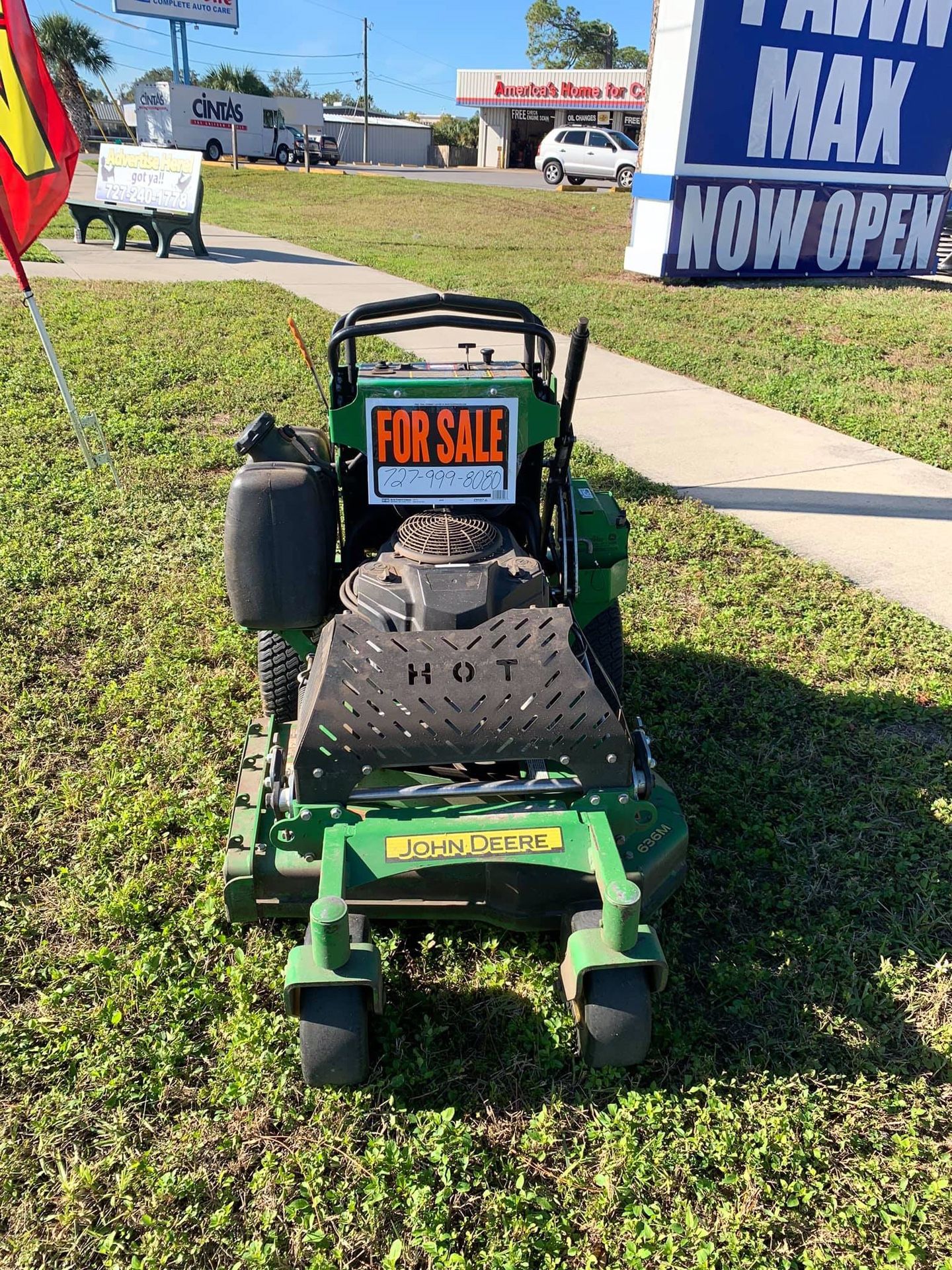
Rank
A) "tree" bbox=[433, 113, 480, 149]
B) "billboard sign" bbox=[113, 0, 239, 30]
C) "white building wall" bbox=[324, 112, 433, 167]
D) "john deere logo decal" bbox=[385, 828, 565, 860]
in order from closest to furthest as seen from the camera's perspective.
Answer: "john deere logo decal" bbox=[385, 828, 565, 860] < "billboard sign" bbox=[113, 0, 239, 30] < "white building wall" bbox=[324, 112, 433, 167] < "tree" bbox=[433, 113, 480, 149]

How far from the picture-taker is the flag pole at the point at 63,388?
16.0 ft

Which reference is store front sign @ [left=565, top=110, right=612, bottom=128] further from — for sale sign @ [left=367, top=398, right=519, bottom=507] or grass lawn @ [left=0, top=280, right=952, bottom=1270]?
for sale sign @ [left=367, top=398, right=519, bottom=507]

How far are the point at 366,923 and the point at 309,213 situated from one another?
69.5 ft

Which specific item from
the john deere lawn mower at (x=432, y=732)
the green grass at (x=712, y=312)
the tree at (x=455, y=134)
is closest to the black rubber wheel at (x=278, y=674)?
the john deere lawn mower at (x=432, y=732)

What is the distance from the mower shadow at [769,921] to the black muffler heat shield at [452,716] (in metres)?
0.64

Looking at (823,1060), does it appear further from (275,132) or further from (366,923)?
(275,132)

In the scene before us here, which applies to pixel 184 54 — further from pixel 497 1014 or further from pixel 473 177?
pixel 497 1014

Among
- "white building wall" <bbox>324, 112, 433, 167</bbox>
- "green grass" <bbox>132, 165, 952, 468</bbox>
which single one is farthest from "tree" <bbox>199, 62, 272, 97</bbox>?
"green grass" <bbox>132, 165, 952, 468</bbox>

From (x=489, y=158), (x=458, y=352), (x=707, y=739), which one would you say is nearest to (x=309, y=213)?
(x=458, y=352)

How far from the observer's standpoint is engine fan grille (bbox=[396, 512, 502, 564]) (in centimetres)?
277

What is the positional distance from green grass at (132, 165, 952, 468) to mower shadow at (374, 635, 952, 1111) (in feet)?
12.5

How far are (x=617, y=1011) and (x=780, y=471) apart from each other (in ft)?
16.1

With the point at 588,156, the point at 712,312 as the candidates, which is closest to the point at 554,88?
the point at 588,156

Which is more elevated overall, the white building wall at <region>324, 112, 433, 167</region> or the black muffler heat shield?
the white building wall at <region>324, 112, 433, 167</region>
